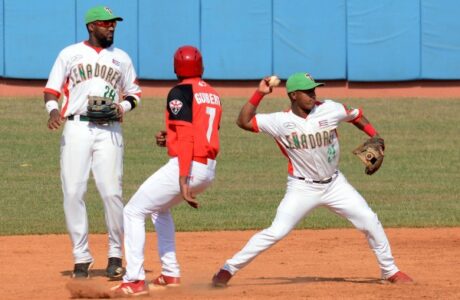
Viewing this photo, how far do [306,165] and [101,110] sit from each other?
1.83 m

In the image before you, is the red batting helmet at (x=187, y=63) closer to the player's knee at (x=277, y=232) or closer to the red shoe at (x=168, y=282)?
the player's knee at (x=277, y=232)

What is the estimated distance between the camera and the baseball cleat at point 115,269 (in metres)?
10.1

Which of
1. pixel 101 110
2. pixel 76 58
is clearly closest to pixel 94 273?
pixel 101 110

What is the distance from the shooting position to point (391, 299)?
29.3 feet

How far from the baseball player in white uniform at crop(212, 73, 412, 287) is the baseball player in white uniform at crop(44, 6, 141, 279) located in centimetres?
127

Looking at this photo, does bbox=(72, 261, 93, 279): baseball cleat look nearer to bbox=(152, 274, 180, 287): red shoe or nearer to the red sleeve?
bbox=(152, 274, 180, 287): red shoe

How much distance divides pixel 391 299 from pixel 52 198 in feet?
24.2

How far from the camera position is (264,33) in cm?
2406

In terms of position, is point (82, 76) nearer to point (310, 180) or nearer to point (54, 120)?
point (54, 120)

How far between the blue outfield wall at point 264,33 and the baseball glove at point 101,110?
46.2 feet

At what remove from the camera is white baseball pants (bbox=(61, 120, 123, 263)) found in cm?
1000

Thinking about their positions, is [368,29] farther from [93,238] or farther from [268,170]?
[93,238]

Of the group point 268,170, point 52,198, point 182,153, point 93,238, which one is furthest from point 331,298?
Result: point 268,170

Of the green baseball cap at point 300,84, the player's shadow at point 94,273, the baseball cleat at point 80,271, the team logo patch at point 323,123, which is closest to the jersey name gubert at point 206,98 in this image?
the green baseball cap at point 300,84
